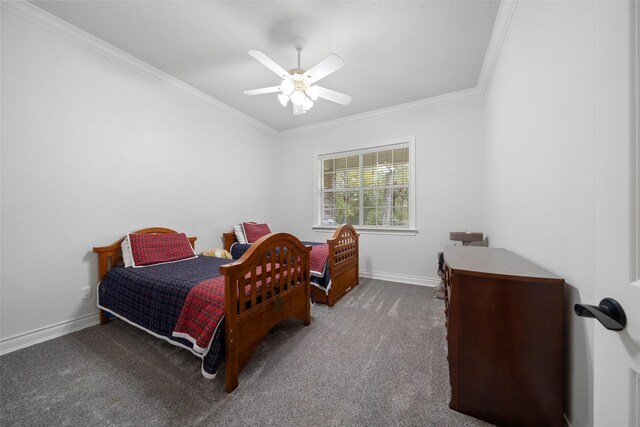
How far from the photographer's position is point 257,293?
65.0 inches

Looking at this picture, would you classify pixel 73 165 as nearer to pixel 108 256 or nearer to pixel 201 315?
pixel 108 256

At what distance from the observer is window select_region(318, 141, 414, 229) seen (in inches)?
142

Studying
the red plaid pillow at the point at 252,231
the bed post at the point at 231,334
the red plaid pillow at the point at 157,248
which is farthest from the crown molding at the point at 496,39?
the red plaid pillow at the point at 157,248

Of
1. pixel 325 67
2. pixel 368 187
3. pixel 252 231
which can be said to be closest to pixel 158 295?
pixel 252 231

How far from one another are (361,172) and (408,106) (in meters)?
1.18

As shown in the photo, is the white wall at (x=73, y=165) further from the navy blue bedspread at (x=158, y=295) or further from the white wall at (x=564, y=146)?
the white wall at (x=564, y=146)

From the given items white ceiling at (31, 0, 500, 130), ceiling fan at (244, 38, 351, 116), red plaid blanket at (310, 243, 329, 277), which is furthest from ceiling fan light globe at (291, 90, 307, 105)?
red plaid blanket at (310, 243, 329, 277)

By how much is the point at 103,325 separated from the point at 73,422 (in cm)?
128

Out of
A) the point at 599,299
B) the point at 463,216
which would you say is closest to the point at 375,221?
the point at 463,216

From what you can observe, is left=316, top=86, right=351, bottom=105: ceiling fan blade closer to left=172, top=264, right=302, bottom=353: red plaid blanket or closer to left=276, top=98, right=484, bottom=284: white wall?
left=276, top=98, right=484, bottom=284: white wall

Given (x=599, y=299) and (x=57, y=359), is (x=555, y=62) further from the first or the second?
(x=57, y=359)

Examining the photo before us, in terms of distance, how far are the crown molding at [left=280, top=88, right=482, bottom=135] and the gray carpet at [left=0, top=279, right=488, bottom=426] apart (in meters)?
2.89

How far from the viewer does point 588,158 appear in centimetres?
91

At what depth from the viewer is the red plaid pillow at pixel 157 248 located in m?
2.29
